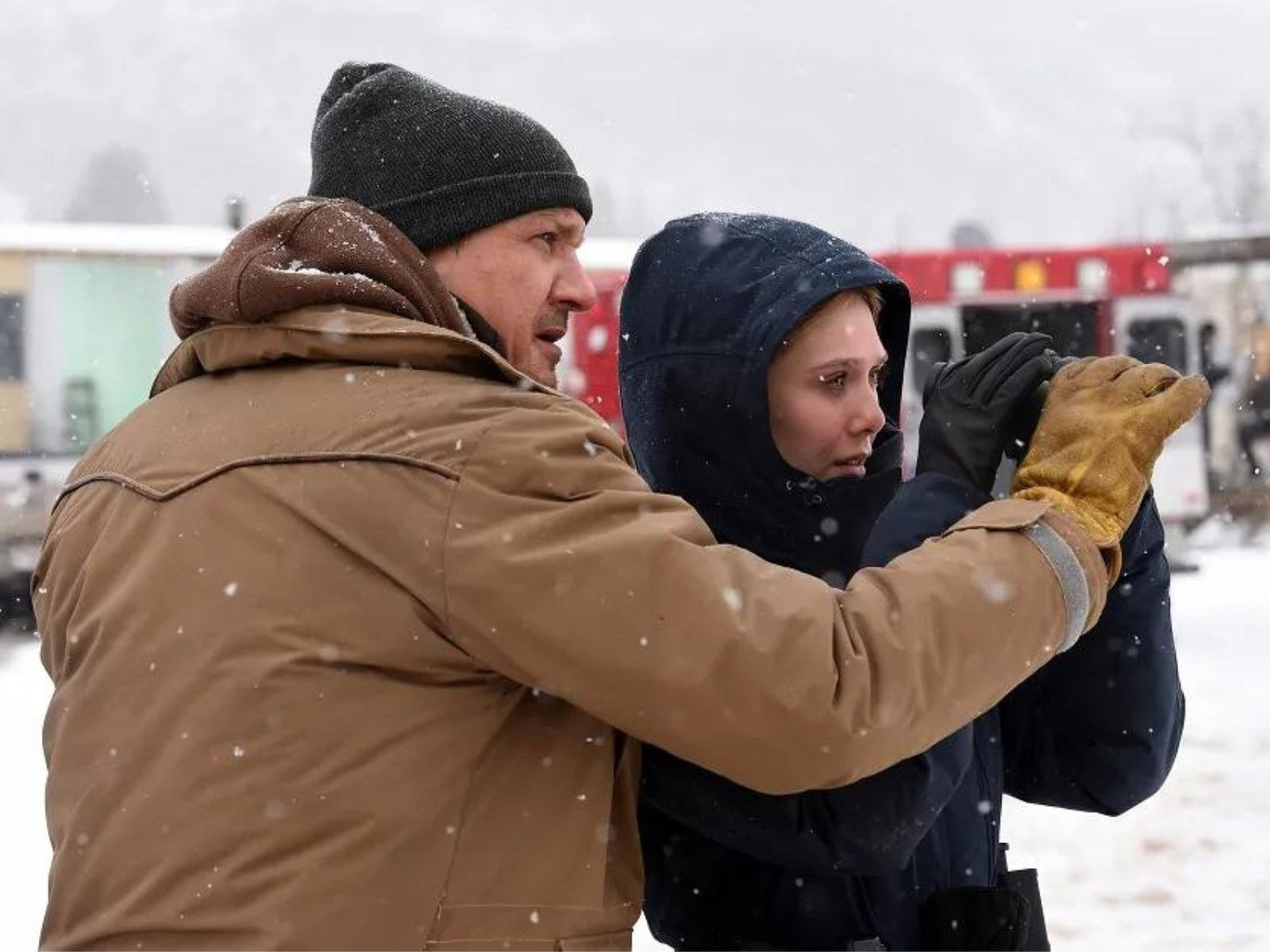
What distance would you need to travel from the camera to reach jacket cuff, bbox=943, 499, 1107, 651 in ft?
6.04

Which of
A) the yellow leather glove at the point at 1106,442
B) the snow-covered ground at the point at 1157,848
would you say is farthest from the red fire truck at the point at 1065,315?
the yellow leather glove at the point at 1106,442

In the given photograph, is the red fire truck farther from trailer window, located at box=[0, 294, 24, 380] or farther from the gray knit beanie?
the gray knit beanie

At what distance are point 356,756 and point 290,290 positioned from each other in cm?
49

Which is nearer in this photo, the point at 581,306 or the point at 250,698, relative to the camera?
the point at 250,698

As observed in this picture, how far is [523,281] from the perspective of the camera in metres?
Answer: 2.21

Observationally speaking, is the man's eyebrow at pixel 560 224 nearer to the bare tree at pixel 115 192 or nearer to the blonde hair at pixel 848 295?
the blonde hair at pixel 848 295

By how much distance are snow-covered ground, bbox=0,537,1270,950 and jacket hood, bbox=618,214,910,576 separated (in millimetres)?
2965

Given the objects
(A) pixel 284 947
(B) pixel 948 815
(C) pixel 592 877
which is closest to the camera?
(A) pixel 284 947

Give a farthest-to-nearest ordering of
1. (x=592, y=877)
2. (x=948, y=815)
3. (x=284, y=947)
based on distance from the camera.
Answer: (x=948, y=815), (x=592, y=877), (x=284, y=947)

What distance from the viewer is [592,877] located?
179 cm

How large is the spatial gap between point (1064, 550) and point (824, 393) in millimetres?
562

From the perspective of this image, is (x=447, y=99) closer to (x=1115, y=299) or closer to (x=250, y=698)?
(x=250, y=698)

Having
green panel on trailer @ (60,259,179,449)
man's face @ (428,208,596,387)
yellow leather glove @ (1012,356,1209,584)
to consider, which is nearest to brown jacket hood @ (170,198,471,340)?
man's face @ (428,208,596,387)

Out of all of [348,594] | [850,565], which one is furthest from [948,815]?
[348,594]
